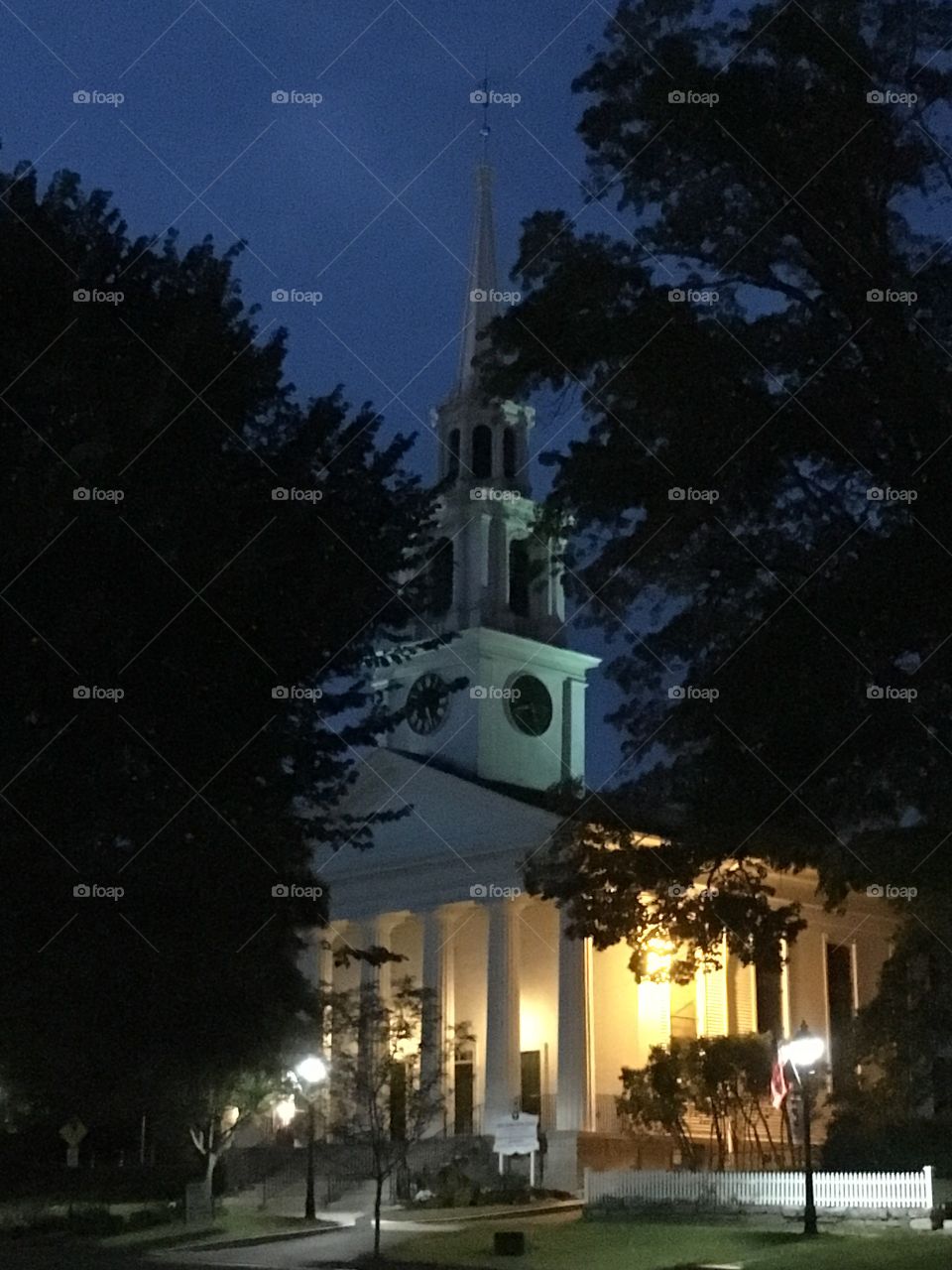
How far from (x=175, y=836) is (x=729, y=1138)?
1283 inches

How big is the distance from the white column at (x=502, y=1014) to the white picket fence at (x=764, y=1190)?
12570mm

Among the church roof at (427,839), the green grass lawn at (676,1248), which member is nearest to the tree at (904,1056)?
the green grass lawn at (676,1248)

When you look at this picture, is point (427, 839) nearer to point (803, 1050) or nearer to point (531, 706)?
point (531, 706)

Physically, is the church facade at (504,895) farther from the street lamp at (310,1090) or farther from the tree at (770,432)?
the tree at (770,432)

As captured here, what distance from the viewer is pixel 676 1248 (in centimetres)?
2914

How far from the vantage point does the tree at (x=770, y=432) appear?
21.9 m

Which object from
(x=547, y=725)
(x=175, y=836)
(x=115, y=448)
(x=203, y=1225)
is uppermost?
(x=547, y=725)

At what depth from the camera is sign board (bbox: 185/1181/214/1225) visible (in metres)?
37.8

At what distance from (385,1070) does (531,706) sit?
92.1 ft

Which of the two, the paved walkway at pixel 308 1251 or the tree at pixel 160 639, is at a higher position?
the tree at pixel 160 639

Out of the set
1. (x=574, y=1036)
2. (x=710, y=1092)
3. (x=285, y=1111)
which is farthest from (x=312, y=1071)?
(x=574, y=1036)

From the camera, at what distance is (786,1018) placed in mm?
55281

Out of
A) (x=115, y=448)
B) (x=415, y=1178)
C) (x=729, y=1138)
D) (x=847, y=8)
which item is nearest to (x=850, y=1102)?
(x=729, y=1138)

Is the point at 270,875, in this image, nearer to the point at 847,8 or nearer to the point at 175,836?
the point at 175,836
